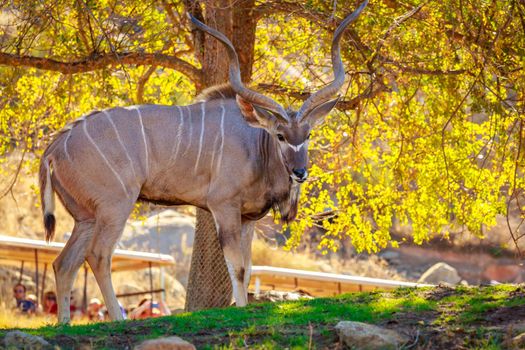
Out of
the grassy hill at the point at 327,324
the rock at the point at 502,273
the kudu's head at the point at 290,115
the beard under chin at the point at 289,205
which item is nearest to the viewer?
the grassy hill at the point at 327,324

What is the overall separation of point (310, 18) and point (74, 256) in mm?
3547

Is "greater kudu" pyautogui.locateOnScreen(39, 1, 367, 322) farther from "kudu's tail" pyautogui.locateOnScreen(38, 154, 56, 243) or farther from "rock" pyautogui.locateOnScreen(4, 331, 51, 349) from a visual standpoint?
"rock" pyautogui.locateOnScreen(4, 331, 51, 349)

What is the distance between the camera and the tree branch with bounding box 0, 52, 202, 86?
1029 centimetres

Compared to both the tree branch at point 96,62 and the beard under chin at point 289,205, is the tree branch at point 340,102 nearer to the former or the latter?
the tree branch at point 96,62

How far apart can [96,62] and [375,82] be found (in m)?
2.98

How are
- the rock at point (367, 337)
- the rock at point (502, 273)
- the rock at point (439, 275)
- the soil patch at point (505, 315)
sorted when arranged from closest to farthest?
the rock at point (367, 337)
the soil patch at point (505, 315)
the rock at point (439, 275)
the rock at point (502, 273)

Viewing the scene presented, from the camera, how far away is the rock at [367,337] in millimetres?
5477

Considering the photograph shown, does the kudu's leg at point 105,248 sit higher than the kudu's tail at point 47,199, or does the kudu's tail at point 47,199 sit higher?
the kudu's tail at point 47,199

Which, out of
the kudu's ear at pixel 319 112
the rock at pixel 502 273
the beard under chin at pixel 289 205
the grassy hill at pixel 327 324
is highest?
the kudu's ear at pixel 319 112

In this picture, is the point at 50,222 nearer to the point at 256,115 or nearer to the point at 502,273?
the point at 256,115

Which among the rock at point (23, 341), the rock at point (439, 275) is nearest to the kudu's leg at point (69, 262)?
the rock at point (23, 341)

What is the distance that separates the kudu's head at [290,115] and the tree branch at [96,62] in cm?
187

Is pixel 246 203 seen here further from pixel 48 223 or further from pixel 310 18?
pixel 310 18

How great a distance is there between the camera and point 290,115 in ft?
28.4
